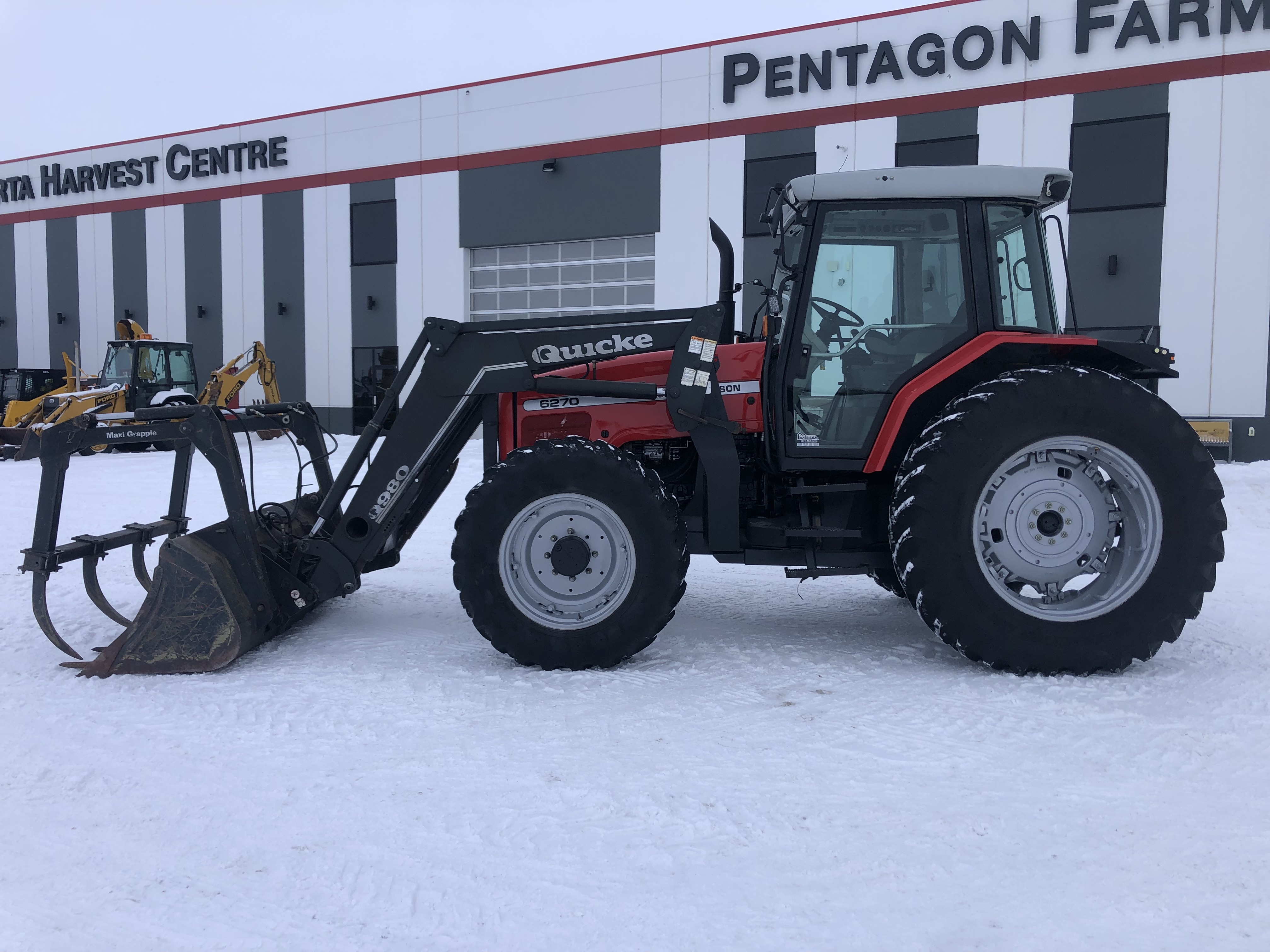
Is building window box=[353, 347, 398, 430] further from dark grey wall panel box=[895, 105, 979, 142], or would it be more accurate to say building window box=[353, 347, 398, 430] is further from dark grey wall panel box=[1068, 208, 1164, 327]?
dark grey wall panel box=[1068, 208, 1164, 327]

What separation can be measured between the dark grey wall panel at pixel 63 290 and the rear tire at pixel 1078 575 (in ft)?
81.1

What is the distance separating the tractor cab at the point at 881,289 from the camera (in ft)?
13.4

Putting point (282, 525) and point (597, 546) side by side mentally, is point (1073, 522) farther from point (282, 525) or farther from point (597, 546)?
point (282, 525)

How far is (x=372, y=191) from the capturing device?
62.7 feet

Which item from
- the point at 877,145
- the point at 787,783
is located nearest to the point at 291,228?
the point at 877,145

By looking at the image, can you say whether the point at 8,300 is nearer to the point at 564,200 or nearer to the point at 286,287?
the point at 286,287

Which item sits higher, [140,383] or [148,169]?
[148,169]

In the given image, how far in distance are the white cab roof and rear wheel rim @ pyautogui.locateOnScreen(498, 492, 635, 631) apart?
1.84m

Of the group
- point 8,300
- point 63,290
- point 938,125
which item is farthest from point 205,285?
point 938,125

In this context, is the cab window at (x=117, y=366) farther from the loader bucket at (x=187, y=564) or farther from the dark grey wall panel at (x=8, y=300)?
the loader bucket at (x=187, y=564)

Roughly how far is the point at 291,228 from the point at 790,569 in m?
19.0

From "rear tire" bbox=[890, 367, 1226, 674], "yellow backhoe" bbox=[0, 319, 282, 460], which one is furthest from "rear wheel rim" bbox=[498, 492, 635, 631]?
"yellow backhoe" bbox=[0, 319, 282, 460]

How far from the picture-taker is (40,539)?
4.12 m

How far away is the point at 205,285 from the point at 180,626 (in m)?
20.0
